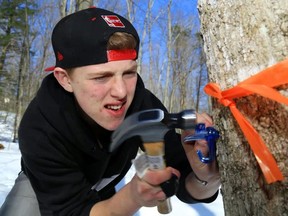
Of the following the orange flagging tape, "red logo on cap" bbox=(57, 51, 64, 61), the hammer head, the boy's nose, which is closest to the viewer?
the orange flagging tape

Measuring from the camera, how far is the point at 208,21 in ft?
3.67

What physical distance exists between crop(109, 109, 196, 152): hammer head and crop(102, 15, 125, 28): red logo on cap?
0.59 metres

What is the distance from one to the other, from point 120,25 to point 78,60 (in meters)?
0.28

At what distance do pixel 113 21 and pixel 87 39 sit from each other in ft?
0.58

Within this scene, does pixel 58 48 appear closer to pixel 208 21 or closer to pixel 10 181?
pixel 208 21

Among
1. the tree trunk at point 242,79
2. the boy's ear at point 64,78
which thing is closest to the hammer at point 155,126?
the tree trunk at point 242,79

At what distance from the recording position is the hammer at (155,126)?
Result: 1064 millimetres

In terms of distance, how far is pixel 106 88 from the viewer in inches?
53.9

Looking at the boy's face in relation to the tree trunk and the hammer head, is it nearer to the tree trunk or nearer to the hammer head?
the hammer head

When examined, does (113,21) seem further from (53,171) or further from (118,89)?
(53,171)

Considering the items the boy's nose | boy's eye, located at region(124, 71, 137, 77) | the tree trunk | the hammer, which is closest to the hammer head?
the hammer

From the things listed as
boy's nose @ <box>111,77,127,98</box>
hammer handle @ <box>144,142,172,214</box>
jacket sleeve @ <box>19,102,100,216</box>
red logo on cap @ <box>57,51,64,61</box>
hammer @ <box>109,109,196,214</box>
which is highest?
red logo on cap @ <box>57,51,64,61</box>

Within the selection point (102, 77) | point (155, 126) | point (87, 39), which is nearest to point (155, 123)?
point (155, 126)

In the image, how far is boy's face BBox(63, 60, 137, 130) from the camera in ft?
4.50
